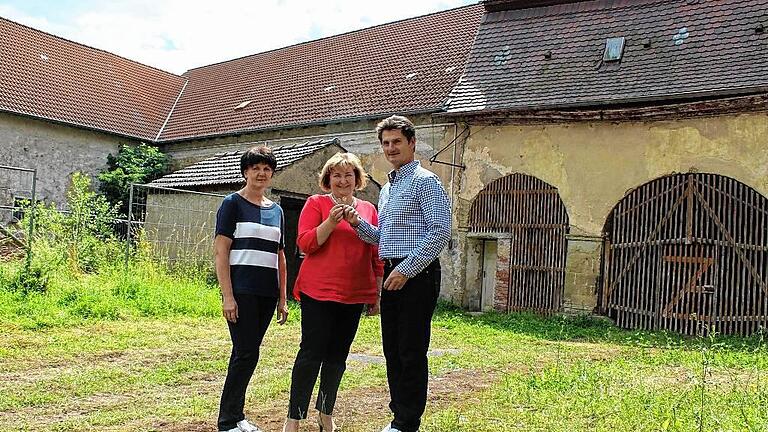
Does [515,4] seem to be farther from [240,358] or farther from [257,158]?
[240,358]

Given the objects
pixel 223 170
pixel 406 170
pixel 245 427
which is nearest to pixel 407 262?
pixel 406 170

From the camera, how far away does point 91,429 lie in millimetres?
4867

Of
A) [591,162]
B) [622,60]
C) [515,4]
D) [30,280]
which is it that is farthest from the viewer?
[515,4]

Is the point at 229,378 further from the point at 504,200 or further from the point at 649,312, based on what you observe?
the point at 504,200

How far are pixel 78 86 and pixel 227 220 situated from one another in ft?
71.8

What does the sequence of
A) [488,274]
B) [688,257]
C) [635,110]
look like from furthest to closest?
[488,274], [635,110], [688,257]

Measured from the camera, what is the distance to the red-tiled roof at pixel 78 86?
22.0 metres

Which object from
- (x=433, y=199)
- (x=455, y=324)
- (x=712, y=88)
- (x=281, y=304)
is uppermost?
(x=712, y=88)

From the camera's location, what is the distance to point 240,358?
4.59 m

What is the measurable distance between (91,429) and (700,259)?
11447 mm

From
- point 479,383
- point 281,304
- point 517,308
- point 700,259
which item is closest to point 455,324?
point 517,308

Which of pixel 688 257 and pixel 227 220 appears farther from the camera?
pixel 688 257

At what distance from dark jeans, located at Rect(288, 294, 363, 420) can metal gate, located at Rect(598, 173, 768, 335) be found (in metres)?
9.96

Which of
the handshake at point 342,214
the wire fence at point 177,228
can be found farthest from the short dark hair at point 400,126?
the wire fence at point 177,228
